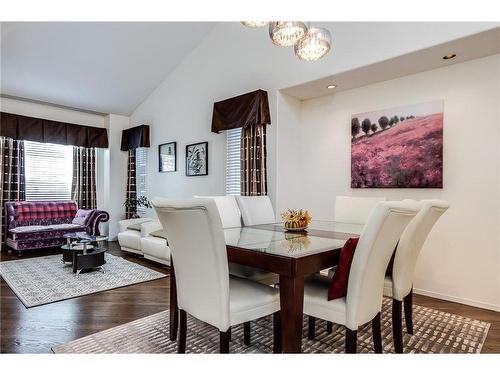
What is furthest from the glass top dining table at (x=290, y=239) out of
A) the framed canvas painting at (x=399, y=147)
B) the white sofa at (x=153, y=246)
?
the white sofa at (x=153, y=246)

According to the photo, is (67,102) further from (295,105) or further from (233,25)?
(295,105)

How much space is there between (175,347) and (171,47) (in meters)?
4.62

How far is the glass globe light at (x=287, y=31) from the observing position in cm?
207

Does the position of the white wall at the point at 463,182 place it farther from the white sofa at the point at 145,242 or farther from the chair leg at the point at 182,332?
the white sofa at the point at 145,242

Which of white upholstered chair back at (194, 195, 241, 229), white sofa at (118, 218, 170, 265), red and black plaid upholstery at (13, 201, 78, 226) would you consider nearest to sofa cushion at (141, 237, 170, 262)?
white sofa at (118, 218, 170, 265)

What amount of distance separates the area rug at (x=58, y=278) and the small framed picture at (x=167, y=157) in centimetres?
188

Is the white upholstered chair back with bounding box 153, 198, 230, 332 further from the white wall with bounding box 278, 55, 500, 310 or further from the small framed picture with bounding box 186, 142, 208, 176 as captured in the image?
the small framed picture with bounding box 186, 142, 208, 176

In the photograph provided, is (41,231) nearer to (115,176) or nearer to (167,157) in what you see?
(115,176)

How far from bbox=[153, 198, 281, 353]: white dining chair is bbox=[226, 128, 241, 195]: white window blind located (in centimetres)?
294

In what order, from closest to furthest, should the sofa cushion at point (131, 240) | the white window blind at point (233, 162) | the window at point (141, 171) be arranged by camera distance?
the white window blind at point (233, 162)
the sofa cushion at point (131, 240)
the window at point (141, 171)

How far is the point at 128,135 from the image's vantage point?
671cm

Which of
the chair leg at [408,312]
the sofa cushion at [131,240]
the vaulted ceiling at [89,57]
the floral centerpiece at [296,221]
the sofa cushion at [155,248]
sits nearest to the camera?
the chair leg at [408,312]

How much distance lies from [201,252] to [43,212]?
5360 mm

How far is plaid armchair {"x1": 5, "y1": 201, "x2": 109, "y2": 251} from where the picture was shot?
5.11 meters
